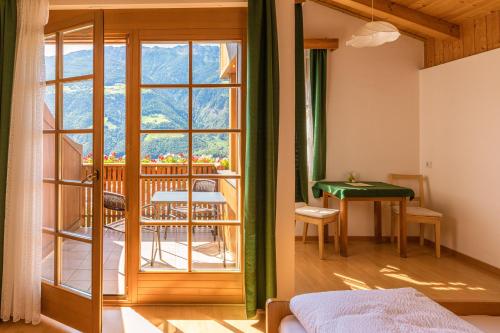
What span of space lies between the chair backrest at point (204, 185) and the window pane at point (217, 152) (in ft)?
0.23

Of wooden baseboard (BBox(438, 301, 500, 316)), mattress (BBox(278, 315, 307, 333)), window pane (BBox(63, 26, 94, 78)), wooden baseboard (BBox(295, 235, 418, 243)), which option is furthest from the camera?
wooden baseboard (BBox(295, 235, 418, 243))

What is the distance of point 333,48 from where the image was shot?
16.5 ft

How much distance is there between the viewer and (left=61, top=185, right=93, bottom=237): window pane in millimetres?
2482

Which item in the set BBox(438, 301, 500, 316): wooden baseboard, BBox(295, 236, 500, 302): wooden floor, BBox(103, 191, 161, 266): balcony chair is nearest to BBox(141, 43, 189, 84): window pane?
BBox(103, 191, 161, 266): balcony chair

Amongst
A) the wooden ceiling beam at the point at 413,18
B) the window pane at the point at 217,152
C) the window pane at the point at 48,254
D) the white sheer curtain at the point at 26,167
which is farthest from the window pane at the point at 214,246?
the wooden ceiling beam at the point at 413,18

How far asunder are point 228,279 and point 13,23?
2.31 m

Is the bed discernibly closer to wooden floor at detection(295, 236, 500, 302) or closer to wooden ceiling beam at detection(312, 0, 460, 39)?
wooden floor at detection(295, 236, 500, 302)

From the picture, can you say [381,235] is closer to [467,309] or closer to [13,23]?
[467,309]

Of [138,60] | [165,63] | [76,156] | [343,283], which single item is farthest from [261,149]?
[343,283]

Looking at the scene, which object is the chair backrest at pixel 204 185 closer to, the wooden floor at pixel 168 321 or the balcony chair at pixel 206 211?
the balcony chair at pixel 206 211

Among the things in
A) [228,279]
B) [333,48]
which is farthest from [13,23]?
[333,48]

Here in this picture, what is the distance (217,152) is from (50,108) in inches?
46.5

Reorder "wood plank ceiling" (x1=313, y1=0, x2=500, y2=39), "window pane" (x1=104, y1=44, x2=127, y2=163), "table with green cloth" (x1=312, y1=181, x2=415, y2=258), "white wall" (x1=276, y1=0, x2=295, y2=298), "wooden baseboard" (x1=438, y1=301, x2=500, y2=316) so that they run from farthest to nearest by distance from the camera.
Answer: "table with green cloth" (x1=312, y1=181, x2=415, y2=258)
"wood plank ceiling" (x1=313, y1=0, x2=500, y2=39)
"window pane" (x1=104, y1=44, x2=127, y2=163)
"white wall" (x1=276, y1=0, x2=295, y2=298)
"wooden baseboard" (x1=438, y1=301, x2=500, y2=316)

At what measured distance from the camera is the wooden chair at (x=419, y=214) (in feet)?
14.3
